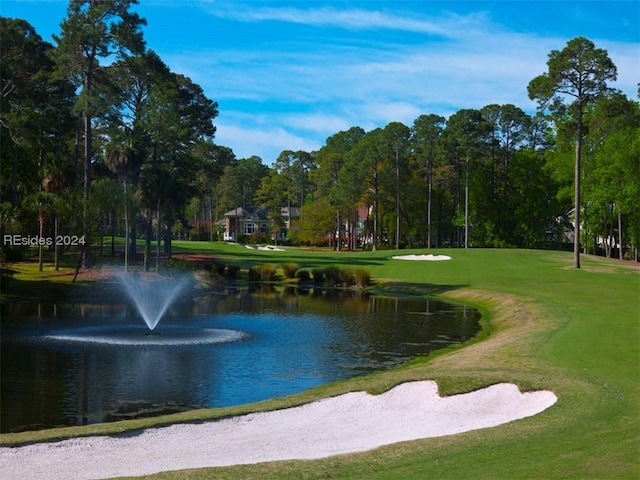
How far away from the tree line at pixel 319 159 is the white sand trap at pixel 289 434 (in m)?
29.2

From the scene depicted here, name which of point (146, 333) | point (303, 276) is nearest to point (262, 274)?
point (303, 276)

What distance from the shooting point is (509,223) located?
104 meters

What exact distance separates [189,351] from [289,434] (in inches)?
483

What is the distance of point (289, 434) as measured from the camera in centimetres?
1345

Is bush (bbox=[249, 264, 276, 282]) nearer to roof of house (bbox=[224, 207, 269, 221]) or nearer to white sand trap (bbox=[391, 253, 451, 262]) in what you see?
white sand trap (bbox=[391, 253, 451, 262])

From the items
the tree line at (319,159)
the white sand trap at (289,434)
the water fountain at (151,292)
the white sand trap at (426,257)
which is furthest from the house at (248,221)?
the white sand trap at (289,434)

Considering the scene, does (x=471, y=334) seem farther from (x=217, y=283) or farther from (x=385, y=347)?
(x=217, y=283)

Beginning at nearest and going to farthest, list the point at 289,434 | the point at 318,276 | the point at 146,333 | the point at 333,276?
the point at 289,434
the point at 146,333
the point at 333,276
the point at 318,276

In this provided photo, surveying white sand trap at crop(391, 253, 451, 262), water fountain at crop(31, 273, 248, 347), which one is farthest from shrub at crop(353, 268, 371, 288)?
water fountain at crop(31, 273, 248, 347)

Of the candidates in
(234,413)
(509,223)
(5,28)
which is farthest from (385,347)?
(509,223)

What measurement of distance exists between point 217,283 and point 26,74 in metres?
20.8

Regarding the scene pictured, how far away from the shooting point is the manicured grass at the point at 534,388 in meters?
9.83

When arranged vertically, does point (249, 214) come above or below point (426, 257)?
above

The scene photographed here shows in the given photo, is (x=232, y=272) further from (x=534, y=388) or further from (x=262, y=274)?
(x=534, y=388)
